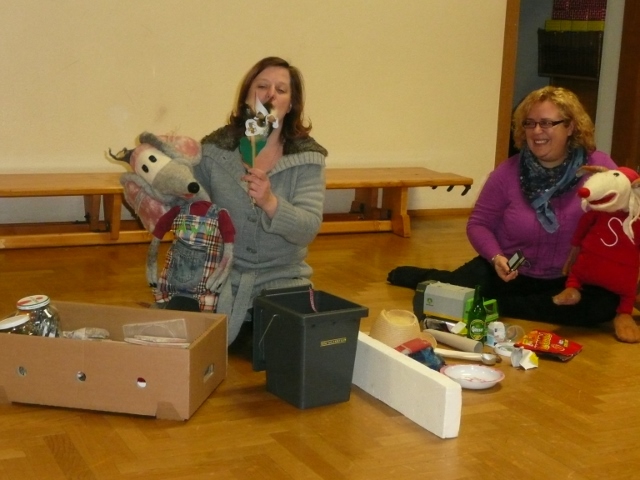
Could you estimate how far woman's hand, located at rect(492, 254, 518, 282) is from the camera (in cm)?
307

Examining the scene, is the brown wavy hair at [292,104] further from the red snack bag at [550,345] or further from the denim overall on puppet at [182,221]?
the red snack bag at [550,345]

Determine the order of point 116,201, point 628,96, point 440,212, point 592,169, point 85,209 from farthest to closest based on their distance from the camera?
point 628,96 < point 440,212 < point 85,209 < point 116,201 < point 592,169

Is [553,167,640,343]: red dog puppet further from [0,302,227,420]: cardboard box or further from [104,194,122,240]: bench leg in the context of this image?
[104,194,122,240]: bench leg

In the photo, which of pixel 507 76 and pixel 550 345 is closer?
pixel 550 345

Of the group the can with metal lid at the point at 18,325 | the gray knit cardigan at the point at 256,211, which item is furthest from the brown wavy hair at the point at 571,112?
the can with metal lid at the point at 18,325

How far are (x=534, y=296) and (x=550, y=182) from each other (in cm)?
40

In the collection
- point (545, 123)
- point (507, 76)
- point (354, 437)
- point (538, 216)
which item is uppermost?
point (507, 76)

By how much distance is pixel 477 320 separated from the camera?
9.27ft

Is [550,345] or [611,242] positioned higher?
[611,242]

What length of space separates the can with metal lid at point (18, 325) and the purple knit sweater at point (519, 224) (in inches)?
64.6

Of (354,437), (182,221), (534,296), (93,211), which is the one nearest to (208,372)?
(354,437)

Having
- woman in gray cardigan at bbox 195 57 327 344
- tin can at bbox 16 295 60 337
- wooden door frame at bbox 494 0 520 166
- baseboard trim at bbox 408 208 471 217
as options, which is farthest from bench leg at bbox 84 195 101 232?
wooden door frame at bbox 494 0 520 166

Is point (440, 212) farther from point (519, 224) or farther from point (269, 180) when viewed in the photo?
point (269, 180)

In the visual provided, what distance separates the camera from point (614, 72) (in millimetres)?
5496
